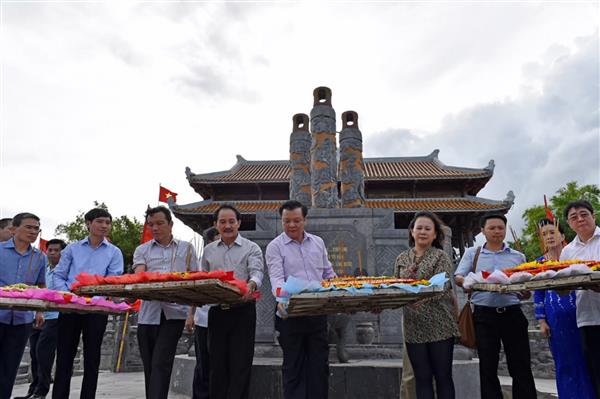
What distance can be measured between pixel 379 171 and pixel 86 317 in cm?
1762

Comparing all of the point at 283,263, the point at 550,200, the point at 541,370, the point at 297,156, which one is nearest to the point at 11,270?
the point at 283,263

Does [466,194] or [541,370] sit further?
[466,194]

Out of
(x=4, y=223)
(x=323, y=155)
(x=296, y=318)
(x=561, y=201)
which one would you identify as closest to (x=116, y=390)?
(x=4, y=223)

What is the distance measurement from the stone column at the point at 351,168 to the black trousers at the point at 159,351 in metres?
5.95

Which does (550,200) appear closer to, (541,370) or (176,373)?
(541,370)

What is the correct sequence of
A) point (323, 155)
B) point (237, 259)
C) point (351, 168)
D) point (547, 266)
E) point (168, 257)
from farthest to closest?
point (351, 168) → point (323, 155) → point (168, 257) → point (237, 259) → point (547, 266)

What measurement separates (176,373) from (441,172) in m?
16.3

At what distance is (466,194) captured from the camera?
19781 millimetres

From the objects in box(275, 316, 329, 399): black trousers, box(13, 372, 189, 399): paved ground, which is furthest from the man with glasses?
box(13, 372, 189, 399): paved ground

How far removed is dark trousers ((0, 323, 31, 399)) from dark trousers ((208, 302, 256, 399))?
166cm

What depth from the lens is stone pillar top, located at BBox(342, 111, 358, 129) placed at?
31.3 feet

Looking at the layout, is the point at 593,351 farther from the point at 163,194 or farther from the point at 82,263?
the point at 163,194

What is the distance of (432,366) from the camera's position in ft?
10.0

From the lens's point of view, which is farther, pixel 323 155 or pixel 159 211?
pixel 323 155
